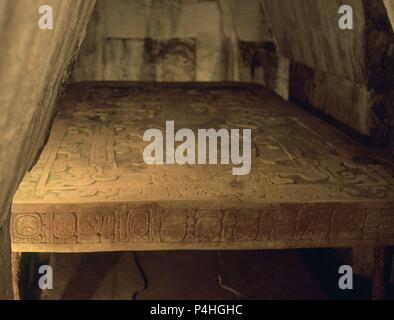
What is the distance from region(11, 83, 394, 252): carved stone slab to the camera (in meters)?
2.51

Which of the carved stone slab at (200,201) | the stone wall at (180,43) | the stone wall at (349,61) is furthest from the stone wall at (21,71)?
the stone wall at (180,43)

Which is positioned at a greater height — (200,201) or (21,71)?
(21,71)

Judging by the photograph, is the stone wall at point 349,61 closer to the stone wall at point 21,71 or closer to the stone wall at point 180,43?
the stone wall at point 180,43

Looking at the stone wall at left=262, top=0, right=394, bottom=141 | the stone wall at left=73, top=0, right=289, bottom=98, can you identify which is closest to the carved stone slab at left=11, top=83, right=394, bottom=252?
the stone wall at left=262, top=0, right=394, bottom=141

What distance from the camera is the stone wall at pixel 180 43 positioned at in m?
6.58

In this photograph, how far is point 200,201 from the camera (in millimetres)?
2562

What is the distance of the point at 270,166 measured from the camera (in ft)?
10.3

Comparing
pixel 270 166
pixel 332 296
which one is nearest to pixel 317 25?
pixel 270 166

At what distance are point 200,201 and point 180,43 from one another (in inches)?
Result: 177

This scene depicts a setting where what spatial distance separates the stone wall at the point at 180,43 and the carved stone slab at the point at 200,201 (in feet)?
10.8

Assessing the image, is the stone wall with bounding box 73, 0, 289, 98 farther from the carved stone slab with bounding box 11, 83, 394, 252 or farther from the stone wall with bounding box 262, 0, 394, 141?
the carved stone slab with bounding box 11, 83, 394, 252

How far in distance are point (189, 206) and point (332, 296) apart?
1905mm

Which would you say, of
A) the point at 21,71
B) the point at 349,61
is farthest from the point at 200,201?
the point at 349,61

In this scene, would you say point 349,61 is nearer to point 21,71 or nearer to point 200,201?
point 200,201
